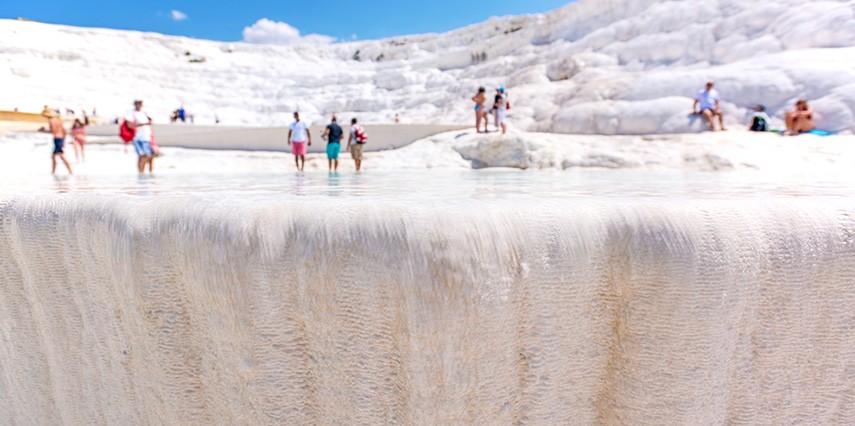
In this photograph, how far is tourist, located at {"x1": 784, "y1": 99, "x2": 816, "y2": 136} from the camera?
805cm

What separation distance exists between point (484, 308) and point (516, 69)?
18.5m

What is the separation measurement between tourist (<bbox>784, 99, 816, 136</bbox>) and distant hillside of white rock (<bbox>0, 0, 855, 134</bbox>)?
57 centimetres

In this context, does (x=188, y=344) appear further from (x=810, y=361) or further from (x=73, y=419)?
(x=810, y=361)

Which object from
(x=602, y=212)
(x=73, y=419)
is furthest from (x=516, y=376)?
(x=73, y=419)

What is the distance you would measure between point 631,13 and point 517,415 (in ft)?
63.9

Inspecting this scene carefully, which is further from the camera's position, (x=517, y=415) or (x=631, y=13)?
(x=631, y=13)

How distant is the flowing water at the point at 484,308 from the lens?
1.33 metres

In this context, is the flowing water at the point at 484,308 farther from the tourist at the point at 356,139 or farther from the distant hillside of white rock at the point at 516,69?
the distant hillside of white rock at the point at 516,69

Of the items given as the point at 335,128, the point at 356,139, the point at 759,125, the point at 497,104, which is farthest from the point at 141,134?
the point at 759,125

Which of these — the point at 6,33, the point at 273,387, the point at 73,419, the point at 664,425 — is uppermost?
the point at 6,33

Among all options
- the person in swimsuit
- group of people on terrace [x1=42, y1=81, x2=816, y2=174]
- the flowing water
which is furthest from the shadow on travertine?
the flowing water

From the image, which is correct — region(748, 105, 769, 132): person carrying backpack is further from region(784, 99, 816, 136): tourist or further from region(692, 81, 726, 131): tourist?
region(692, 81, 726, 131): tourist

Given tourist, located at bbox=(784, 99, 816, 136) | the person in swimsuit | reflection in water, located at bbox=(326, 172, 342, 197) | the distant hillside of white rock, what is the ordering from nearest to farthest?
reflection in water, located at bbox=(326, 172, 342, 197) → tourist, located at bbox=(784, 99, 816, 136) → the person in swimsuit → the distant hillside of white rock

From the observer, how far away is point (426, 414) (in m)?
1.37
